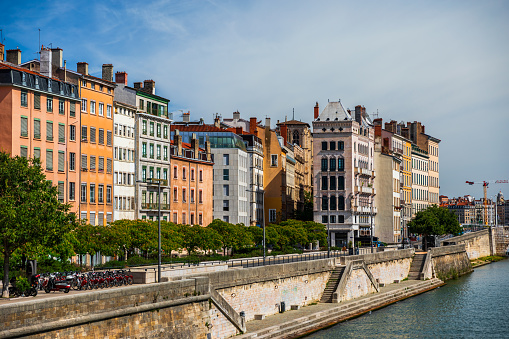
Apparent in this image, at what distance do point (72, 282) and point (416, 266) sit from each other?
180 feet

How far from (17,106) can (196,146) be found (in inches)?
1398

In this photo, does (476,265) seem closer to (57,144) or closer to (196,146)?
(196,146)

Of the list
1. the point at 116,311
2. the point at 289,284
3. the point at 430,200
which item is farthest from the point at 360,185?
the point at 116,311

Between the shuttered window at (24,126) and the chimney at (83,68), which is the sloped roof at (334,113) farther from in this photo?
the shuttered window at (24,126)

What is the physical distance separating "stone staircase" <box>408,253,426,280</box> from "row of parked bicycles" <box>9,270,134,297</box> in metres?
49.3

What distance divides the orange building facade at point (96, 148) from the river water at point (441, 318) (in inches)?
1175

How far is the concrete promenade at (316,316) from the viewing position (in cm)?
4452

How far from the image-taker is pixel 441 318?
59.8 meters

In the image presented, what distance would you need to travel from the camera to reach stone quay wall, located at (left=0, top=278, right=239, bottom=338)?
92.8 ft

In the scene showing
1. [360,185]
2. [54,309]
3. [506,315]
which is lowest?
[506,315]

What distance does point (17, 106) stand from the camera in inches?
2559

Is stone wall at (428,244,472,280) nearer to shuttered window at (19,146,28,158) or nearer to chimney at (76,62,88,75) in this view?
chimney at (76,62,88,75)

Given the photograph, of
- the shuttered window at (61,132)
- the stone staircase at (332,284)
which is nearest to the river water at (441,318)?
the stone staircase at (332,284)

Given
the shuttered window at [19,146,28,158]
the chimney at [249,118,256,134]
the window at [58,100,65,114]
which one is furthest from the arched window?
the shuttered window at [19,146,28,158]
